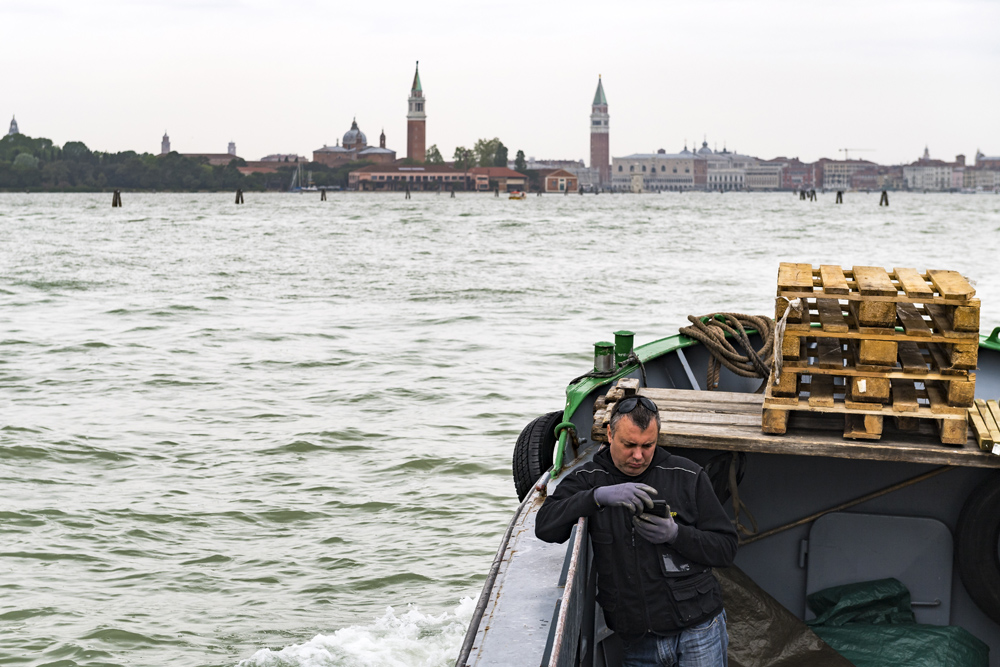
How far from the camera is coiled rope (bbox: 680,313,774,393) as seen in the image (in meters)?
7.26

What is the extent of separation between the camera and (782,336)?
16.9ft

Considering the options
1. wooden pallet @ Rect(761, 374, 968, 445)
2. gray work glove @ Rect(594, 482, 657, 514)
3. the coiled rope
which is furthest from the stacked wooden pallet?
the coiled rope

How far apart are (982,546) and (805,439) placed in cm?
157

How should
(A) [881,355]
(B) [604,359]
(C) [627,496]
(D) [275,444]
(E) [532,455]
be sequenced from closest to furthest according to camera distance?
(C) [627,496]
(A) [881,355]
(B) [604,359]
(E) [532,455]
(D) [275,444]

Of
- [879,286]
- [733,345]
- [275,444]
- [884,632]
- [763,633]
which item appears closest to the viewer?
[879,286]

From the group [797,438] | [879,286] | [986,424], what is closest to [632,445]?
[797,438]

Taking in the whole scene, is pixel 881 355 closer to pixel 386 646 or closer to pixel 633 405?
pixel 633 405

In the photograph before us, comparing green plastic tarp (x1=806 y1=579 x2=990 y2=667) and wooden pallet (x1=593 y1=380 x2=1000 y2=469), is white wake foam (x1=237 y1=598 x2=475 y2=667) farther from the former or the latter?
wooden pallet (x1=593 y1=380 x2=1000 y2=469)

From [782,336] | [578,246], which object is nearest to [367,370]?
[782,336]

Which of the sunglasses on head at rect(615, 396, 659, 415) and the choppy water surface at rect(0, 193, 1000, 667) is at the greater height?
the sunglasses on head at rect(615, 396, 659, 415)

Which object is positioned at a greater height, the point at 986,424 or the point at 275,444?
the point at 986,424

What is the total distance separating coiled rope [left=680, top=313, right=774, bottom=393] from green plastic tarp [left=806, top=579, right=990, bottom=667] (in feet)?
5.29

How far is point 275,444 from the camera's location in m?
12.5

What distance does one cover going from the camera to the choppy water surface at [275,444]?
8.04m
